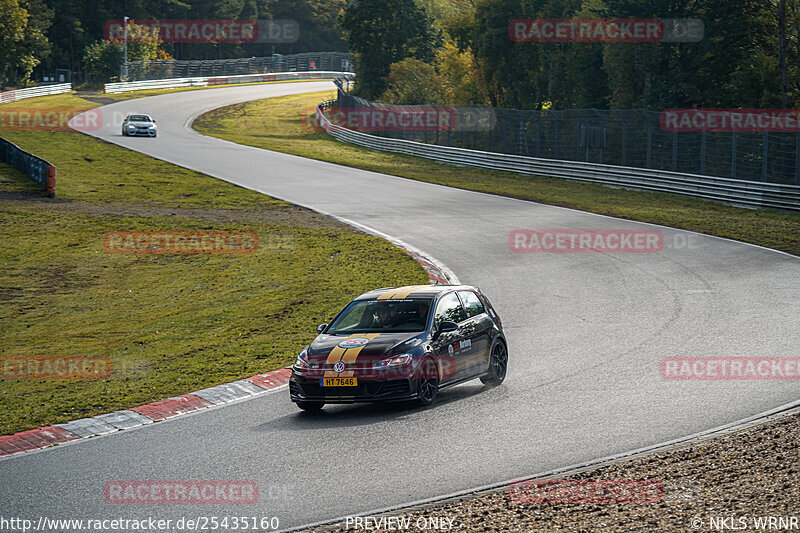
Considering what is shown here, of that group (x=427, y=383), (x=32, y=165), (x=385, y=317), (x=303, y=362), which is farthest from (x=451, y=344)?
(x=32, y=165)

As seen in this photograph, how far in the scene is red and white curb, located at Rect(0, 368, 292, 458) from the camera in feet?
35.0

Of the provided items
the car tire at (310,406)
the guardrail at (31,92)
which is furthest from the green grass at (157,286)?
the guardrail at (31,92)

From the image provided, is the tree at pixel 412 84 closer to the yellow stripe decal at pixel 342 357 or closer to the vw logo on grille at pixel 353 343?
the vw logo on grille at pixel 353 343

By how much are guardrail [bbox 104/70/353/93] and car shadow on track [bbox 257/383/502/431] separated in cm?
7976

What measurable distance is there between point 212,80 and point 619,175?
72.4 metres

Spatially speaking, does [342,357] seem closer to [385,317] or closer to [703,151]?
[385,317]

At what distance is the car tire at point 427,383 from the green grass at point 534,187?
14815 mm

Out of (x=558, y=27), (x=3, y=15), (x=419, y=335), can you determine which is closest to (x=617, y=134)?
(x=558, y=27)

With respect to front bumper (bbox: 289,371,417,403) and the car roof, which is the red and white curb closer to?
front bumper (bbox: 289,371,417,403)

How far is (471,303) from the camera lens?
43.9ft

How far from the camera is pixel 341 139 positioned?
201 feet

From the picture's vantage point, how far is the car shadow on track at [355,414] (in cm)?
1103

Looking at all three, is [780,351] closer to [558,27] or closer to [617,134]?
[617,134]

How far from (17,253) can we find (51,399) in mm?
14991
